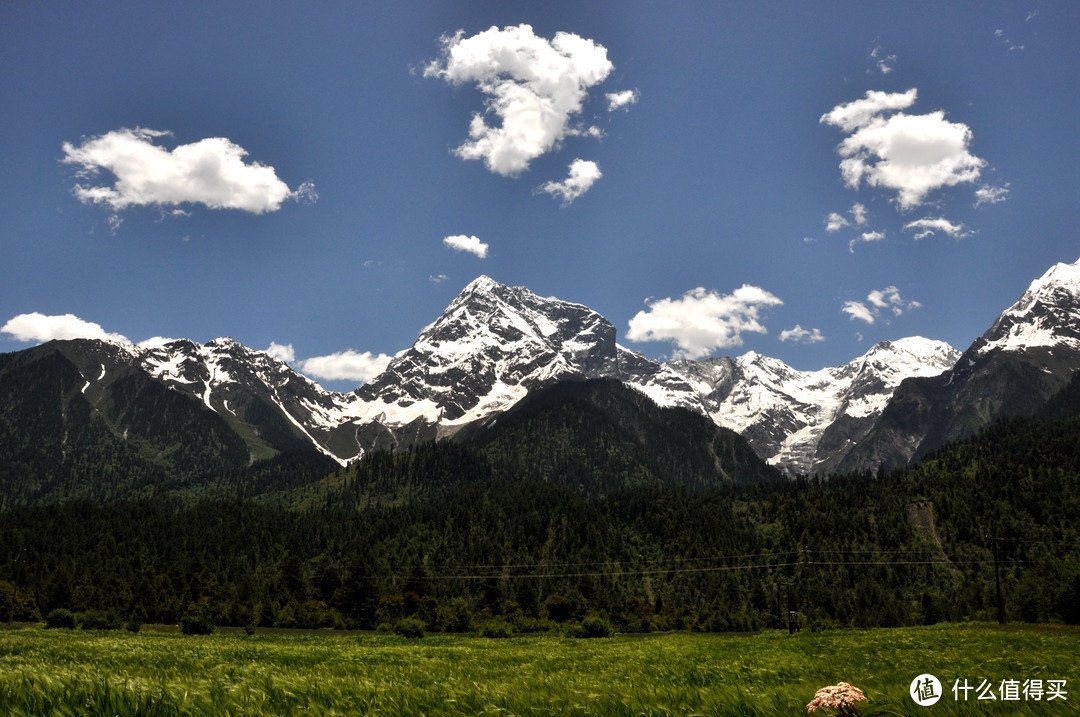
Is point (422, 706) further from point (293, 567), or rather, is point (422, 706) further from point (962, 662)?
point (293, 567)

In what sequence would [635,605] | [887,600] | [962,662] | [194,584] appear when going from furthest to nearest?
[887,600]
[194,584]
[635,605]
[962,662]

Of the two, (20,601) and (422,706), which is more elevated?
(422,706)

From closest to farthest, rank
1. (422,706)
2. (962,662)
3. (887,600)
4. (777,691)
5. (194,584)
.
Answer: (422,706)
(777,691)
(962,662)
(194,584)
(887,600)

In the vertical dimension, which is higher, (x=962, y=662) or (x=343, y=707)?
(x=343, y=707)

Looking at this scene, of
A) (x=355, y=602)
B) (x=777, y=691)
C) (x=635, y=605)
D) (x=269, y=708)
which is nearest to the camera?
(x=269, y=708)

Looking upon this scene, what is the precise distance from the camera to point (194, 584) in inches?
6629

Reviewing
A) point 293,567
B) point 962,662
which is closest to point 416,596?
point 293,567

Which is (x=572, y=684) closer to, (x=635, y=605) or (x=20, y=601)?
(x=635, y=605)

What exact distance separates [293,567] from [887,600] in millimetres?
173056

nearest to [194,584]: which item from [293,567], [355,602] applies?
[293,567]

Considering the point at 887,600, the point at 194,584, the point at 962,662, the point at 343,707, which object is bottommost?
the point at 887,600

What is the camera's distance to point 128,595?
144 m

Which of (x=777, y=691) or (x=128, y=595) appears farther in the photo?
(x=128, y=595)

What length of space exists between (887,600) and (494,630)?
145222 mm
